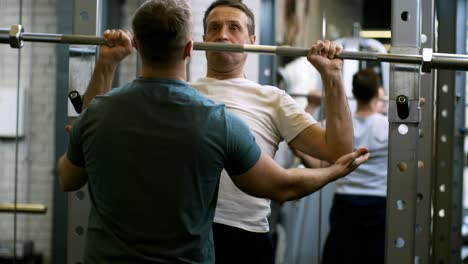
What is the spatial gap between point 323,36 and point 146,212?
2.09 meters

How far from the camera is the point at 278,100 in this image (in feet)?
7.00

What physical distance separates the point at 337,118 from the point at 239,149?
477 millimetres

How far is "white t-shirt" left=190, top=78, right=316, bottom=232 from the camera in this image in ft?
6.82

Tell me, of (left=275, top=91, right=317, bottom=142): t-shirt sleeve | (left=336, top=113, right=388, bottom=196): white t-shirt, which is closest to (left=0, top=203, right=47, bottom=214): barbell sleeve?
(left=336, top=113, right=388, bottom=196): white t-shirt

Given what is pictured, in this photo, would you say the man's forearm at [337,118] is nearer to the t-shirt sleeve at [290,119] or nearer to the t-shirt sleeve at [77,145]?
the t-shirt sleeve at [290,119]

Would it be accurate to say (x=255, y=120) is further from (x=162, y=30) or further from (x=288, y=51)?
(x=162, y=30)

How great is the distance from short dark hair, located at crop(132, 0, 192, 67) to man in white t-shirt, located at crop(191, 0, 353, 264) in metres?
0.51

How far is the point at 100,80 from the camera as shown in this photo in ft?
6.49

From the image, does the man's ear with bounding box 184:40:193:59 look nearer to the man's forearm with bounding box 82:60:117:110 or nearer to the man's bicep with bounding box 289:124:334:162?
the man's forearm with bounding box 82:60:117:110

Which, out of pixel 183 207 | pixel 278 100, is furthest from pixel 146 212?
pixel 278 100

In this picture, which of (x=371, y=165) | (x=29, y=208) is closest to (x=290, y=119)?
(x=371, y=165)

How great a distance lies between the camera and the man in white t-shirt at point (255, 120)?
6.57 feet

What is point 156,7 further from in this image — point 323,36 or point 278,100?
point 323,36

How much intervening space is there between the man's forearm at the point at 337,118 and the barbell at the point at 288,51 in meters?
0.08
